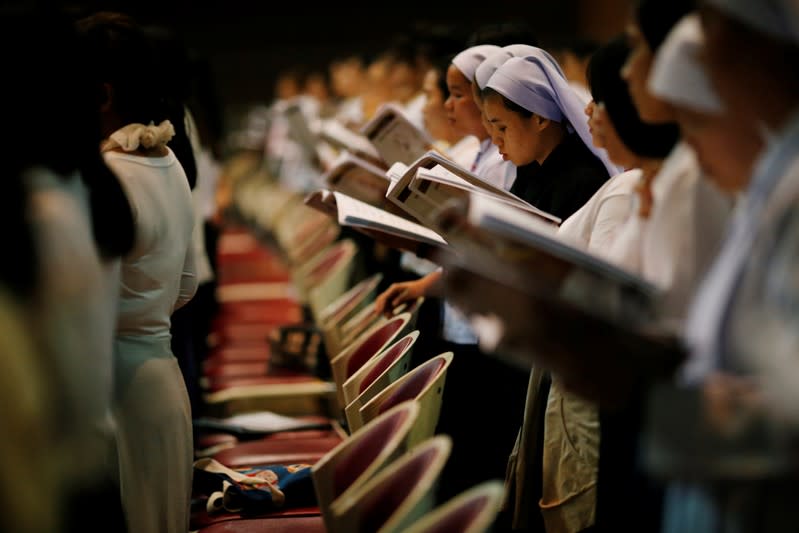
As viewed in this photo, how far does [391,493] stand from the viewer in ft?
7.77

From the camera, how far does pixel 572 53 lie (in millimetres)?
8156

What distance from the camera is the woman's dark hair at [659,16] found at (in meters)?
2.29

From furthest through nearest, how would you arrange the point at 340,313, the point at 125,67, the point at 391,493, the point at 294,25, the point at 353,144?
1. the point at 294,25
2. the point at 353,144
3. the point at 340,313
4. the point at 125,67
5. the point at 391,493

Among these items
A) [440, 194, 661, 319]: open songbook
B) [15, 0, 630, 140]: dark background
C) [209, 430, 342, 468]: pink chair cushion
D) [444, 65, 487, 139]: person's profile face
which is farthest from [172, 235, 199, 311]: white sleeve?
[15, 0, 630, 140]: dark background

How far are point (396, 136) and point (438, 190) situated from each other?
5.09ft

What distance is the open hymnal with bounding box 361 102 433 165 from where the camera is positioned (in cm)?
467

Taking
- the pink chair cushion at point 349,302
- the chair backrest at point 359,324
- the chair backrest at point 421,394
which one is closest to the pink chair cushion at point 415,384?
the chair backrest at point 421,394

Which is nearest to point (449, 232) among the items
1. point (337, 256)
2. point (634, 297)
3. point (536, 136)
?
point (634, 297)

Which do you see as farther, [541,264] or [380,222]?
[380,222]

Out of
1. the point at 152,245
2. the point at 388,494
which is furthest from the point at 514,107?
the point at 388,494

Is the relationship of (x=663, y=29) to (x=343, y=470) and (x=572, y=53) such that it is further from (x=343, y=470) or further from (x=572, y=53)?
(x=572, y=53)

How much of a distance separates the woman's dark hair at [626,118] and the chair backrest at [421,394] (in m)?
0.72

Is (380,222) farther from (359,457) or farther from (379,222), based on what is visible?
(359,457)

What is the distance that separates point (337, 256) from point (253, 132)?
923 centimetres
